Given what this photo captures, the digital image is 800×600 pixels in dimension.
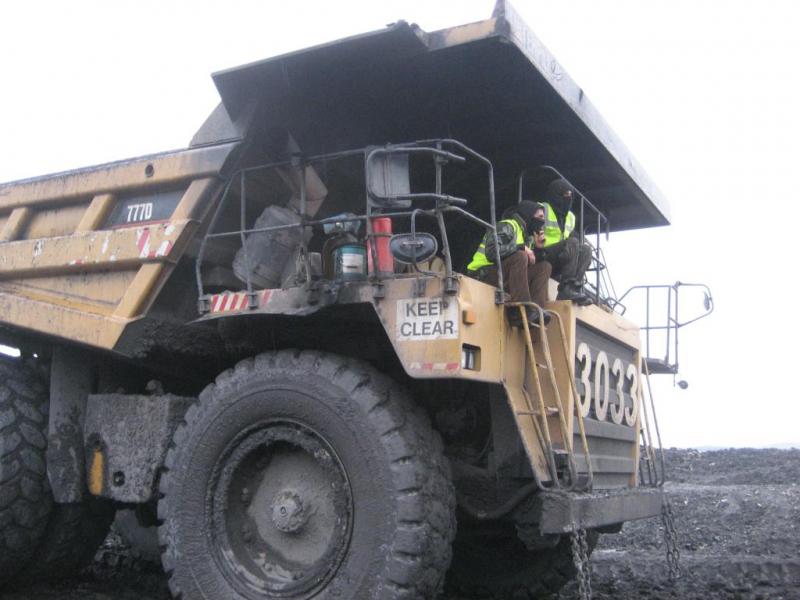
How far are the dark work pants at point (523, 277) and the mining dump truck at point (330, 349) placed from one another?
120 mm

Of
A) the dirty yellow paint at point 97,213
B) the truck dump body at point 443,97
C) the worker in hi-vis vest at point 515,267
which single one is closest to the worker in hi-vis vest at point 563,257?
the worker in hi-vis vest at point 515,267

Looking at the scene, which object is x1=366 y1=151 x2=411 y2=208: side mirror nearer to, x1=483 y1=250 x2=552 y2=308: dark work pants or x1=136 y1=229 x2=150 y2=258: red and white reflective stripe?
x1=483 y1=250 x2=552 y2=308: dark work pants

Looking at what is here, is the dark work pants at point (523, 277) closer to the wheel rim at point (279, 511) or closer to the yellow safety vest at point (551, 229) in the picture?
the yellow safety vest at point (551, 229)

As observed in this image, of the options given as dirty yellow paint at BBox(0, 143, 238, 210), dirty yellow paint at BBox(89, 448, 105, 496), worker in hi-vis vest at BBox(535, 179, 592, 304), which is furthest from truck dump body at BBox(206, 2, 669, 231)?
dirty yellow paint at BBox(89, 448, 105, 496)

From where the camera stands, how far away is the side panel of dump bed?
5227 millimetres

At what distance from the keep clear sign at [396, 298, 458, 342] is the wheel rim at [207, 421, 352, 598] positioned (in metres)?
0.64

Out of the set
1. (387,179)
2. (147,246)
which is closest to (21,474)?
(147,246)

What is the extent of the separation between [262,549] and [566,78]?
2.78 metres

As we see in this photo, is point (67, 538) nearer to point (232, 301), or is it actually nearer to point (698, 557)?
point (232, 301)

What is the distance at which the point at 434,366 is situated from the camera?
4.19m

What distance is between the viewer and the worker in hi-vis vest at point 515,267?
4702mm

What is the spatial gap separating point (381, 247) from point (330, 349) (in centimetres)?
64

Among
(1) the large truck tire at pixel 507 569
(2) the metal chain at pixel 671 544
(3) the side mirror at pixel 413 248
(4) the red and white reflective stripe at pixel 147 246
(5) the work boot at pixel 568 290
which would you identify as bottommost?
(1) the large truck tire at pixel 507 569

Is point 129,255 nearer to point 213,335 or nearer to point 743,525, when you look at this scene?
point 213,335
